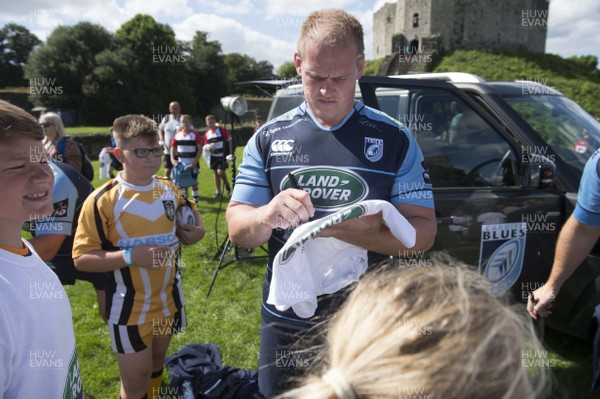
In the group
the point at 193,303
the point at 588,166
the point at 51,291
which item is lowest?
the point at 193,303

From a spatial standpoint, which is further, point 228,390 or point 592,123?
point 592,123

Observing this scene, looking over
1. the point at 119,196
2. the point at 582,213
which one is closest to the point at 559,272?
the point at 582,213

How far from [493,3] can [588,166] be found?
5176 centimetres

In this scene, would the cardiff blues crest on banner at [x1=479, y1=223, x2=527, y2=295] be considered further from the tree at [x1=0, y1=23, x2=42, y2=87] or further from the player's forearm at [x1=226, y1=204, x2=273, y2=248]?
the tree at [x1=0, y1=23, x2=42, y2=87]

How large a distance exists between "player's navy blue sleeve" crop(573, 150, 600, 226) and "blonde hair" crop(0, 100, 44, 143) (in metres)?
2.34

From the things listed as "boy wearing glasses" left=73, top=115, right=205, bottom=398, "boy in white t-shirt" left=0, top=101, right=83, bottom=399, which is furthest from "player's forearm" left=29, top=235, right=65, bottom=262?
"boy in white t-shirt" left=0, top=101, right=83, bottom=399

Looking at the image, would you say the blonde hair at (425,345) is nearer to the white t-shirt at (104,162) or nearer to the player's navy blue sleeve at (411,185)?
the player's navy blue sleeve at (411,185)

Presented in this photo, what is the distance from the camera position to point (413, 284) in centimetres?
90

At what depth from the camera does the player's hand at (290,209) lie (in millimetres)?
1386

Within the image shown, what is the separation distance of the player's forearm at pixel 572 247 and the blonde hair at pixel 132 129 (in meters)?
2.43

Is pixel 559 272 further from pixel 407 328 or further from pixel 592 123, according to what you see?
pixel 592 123

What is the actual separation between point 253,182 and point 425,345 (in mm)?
1180

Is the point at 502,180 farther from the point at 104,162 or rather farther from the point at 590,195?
the point at 104,162

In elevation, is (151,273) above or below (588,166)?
below
